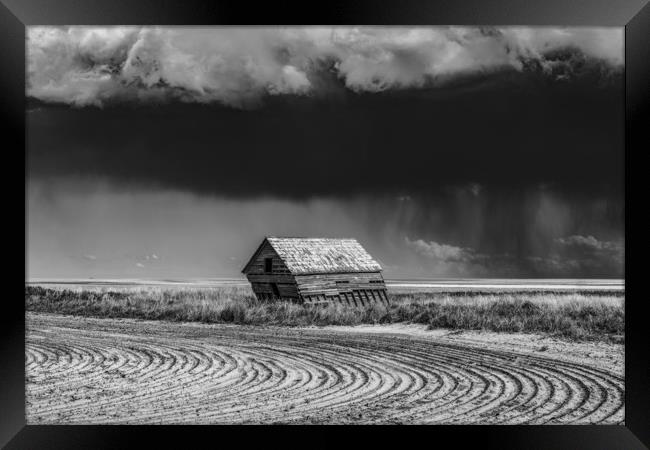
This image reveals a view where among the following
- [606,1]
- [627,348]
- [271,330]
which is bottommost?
[271,330]

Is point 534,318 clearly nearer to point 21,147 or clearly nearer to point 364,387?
point 364,387

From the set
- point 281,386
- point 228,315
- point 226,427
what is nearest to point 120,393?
point 281,386

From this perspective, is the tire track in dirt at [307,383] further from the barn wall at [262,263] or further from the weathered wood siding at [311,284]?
the barn wall at [262,263]

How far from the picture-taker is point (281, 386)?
8.94 metres

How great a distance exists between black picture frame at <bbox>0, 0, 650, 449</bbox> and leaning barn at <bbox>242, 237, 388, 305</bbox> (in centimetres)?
1609

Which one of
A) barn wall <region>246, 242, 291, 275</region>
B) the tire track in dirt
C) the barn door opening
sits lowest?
the tire track in dirt

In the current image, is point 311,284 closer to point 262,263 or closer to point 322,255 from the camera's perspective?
point 322,255

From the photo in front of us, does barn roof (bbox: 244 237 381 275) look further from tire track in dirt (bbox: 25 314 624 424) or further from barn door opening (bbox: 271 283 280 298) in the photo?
tire track in dirt (bbox: 25 314 624 424)

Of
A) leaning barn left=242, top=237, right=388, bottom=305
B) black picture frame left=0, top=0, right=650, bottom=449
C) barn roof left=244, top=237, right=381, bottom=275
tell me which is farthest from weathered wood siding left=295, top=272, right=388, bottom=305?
black picture frame left=0, top=0, right=650, bottom=449

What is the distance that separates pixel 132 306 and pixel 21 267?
719 inches

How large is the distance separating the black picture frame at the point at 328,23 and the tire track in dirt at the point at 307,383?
1.72 meters

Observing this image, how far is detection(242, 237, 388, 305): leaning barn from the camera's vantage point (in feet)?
72.1

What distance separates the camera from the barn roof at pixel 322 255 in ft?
73.4

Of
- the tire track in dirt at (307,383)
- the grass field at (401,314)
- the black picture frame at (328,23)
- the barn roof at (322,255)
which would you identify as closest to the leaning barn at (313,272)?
the barn roof at (322,255)
